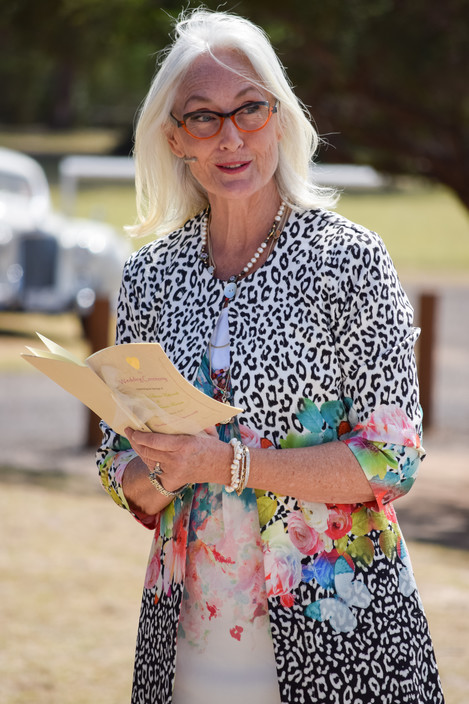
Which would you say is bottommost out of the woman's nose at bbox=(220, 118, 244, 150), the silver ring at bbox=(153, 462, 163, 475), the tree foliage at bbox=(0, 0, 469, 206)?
the silver ring at bbox=(153, 462, 163, 475)

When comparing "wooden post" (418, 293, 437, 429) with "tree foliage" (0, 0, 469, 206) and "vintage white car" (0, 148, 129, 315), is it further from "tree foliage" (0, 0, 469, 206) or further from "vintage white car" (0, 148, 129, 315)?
"vintage white car" (0, 148, 129, 315)

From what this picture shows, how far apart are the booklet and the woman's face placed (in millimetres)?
515

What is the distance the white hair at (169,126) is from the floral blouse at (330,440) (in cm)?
23

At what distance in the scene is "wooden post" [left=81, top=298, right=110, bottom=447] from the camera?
27.7ft

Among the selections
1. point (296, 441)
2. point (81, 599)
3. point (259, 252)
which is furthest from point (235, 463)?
point (81, 599)

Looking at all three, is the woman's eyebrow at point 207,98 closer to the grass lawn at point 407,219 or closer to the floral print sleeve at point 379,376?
the floral print sleeve at point 379,376

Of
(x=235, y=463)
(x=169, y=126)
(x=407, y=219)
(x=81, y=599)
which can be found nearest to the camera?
(x=235, y=463)

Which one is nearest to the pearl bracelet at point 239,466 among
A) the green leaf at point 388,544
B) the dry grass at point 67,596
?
the green leaf at point 388,544

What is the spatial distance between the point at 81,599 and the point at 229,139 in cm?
347

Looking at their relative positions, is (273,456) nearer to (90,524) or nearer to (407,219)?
(90,524)

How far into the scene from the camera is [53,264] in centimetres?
1371

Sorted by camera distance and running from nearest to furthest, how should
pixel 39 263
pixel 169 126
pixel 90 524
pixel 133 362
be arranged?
pixel 133 362 < pixel 169 126 < pixel 90 524 < pixel 39 263

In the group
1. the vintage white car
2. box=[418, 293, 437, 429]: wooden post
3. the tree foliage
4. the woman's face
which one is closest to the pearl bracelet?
the woman's face

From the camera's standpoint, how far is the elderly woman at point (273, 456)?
195cm
